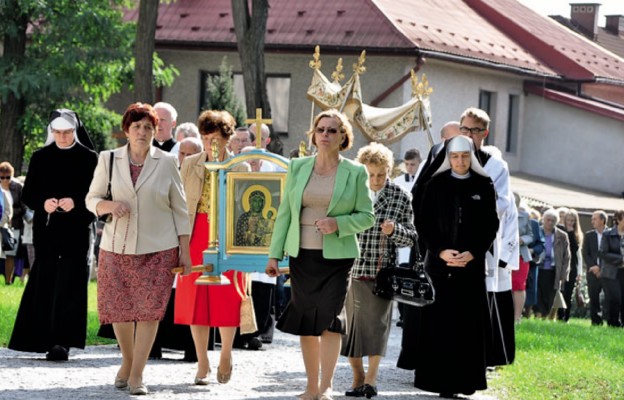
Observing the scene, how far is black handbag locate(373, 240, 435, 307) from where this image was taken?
1091cm

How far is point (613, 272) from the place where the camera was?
24047 millimetres

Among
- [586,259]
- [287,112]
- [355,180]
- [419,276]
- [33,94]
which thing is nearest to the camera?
[355,180]

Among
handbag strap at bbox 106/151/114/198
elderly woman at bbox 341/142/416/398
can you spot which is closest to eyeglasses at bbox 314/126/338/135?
elderly woman at bbox 341/142/416/398

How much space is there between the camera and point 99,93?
3675 cm

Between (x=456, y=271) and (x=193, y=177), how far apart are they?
86.3 inches

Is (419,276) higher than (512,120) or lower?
lower

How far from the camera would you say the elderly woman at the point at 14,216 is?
22.3m

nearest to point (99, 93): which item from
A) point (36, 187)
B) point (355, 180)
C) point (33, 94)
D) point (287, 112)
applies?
point (33, 94)

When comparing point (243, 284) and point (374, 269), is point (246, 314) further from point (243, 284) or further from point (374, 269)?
point (374, 269)

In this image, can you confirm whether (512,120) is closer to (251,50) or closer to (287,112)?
(287,112)

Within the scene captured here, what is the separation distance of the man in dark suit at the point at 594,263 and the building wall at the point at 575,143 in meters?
18.1

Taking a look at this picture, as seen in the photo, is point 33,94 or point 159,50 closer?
point 33,94

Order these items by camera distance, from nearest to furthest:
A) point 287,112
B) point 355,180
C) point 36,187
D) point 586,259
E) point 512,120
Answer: point 355,180 < point 36,187 < point 586,259 < point 287,112 < point 512,120

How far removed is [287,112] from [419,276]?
88.1 feet
